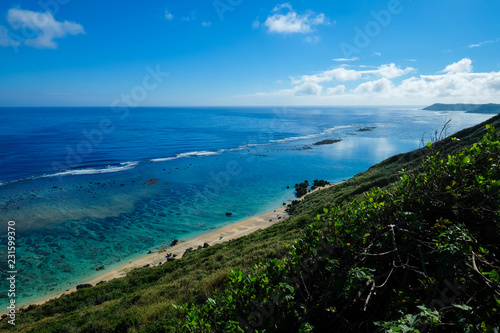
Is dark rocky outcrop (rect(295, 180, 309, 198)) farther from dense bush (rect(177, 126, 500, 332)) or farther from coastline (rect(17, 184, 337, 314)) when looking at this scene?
dense bush (rect(177, 126, 500, 332))

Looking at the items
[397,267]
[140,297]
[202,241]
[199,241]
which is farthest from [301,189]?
[397,267]

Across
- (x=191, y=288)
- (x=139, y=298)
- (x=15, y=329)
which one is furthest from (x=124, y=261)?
(x=191, y=288)

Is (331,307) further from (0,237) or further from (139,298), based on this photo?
(0,237)

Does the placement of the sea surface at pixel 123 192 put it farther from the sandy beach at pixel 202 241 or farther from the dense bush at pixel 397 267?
the dense bush at pixel 397 267

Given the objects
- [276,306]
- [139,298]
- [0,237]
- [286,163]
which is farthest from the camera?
[286,163]

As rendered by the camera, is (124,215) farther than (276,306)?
Yes
